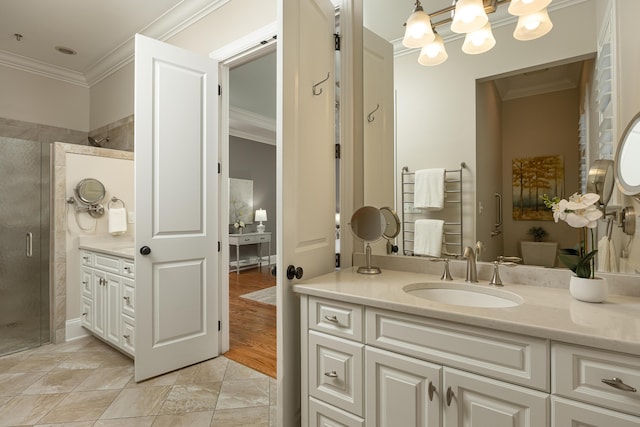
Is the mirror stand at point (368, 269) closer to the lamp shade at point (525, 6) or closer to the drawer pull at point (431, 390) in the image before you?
the drawer pull at point (431, 390)

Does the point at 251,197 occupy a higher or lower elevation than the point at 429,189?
higher

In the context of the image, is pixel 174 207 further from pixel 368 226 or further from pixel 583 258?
pixel 583 258

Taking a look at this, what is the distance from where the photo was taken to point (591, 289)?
113cm

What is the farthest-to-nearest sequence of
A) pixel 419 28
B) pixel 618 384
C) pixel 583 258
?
pixel 419 28 < pixel 583 258 < pixel 618 384

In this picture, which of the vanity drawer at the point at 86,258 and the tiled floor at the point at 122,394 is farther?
the vanity drawer at the point at 86,258

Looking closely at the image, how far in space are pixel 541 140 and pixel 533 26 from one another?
477mm

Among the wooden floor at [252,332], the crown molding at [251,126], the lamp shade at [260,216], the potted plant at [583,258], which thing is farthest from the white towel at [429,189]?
the lamp shade at [260,216]

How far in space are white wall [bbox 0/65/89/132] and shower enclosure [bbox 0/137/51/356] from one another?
1320 millimetres

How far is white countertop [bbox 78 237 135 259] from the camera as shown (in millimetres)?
2612

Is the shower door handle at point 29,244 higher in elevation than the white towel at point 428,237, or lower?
lower

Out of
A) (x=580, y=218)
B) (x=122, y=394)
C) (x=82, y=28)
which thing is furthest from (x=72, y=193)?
(x=580, y=218)

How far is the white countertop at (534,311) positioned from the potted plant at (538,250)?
128 millimetres

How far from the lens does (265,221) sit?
7.31m

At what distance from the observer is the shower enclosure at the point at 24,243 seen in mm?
2826
